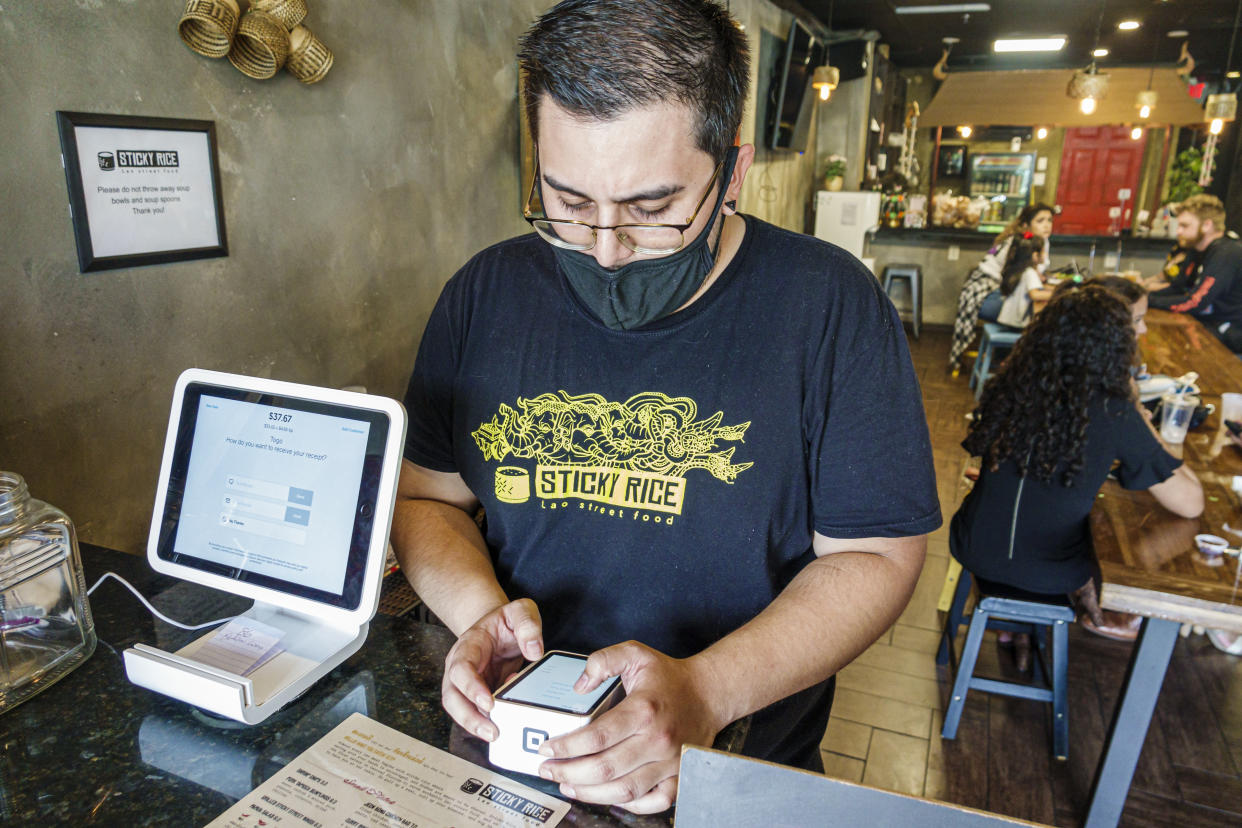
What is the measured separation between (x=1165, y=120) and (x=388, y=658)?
31.4 ft

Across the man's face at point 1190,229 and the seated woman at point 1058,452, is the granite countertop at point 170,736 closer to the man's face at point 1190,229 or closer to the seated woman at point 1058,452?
the seated woman at point 1058,452

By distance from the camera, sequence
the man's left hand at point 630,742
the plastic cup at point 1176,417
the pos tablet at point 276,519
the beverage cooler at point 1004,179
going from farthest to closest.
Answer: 1. the beverage cooler at point 1004,179
2. the plastic cup at point 1176,417
3. the pos tablet at point 276,519
4. the man's left hand at point 630,742

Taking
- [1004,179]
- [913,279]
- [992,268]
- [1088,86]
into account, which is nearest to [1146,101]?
[1088,86]

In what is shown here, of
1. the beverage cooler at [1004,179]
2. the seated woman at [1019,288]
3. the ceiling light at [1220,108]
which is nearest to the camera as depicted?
the seated woman at [1019,288]

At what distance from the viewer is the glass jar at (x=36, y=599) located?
37.7 inches

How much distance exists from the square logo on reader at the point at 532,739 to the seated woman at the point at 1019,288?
569 cm

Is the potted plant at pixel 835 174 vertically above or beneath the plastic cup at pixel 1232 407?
above

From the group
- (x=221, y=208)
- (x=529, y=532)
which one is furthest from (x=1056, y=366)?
(x=221, y=208)

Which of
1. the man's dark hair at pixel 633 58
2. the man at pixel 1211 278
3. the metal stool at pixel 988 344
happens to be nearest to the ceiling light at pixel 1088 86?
the man at pixel 1211 278

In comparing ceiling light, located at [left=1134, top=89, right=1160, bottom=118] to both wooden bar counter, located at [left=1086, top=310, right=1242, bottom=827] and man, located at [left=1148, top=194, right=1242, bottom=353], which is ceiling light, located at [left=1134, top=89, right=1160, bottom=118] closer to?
man, located at [left=1148, top=194, right=1242, bottom=353]

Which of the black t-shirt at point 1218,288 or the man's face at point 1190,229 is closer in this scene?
the black t-shirt at point 1218,288

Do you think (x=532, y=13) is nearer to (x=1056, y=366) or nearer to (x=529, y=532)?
(x=1056, y=366)

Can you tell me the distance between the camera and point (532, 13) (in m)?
3.24

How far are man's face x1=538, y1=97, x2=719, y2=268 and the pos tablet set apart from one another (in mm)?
364
